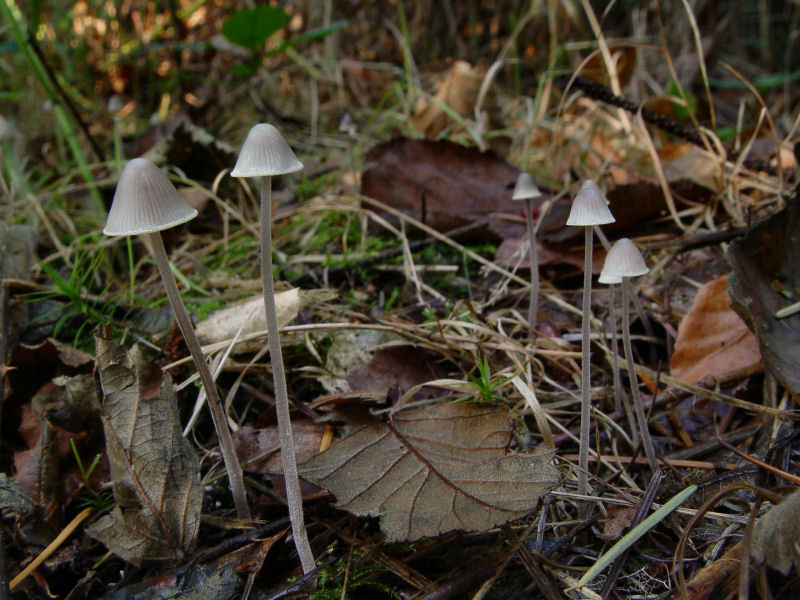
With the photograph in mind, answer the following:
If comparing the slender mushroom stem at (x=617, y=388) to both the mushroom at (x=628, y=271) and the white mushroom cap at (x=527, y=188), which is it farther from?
the white mushroom cap at (x=527, y=188)

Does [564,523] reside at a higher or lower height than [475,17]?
lower

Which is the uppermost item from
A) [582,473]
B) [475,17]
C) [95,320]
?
[475,17]

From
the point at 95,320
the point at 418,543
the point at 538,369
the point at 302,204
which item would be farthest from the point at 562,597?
the point at 302,204

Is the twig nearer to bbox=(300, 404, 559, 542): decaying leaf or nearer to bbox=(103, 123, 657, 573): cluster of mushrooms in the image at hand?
bbox=(103, 123, 657, 573): cluster of mushrooms

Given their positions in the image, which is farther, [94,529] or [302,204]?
[302,204]

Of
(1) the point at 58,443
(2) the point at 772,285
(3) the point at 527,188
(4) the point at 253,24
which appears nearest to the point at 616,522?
(2) the point at 772,285

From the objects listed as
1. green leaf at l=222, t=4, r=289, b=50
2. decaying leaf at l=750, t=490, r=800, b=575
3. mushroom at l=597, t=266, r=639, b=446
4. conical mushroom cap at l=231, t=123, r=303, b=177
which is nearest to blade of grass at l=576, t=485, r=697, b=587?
decaying leaf at l=750, t=490, r=800, b=575

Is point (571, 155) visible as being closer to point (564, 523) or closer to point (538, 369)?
point (538, 369)
